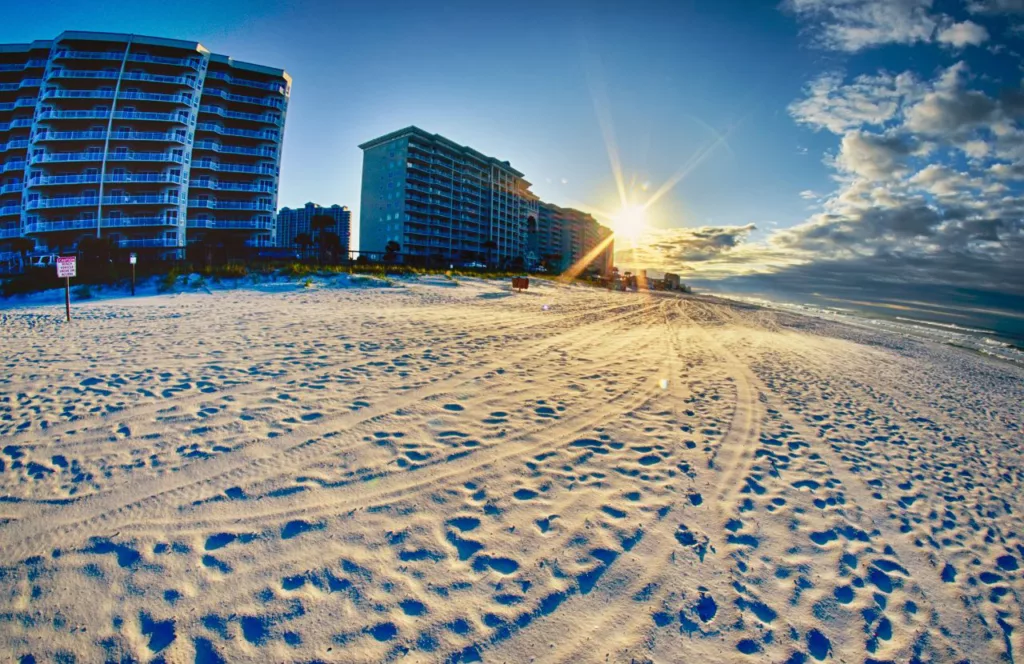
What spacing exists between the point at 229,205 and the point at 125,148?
12.2 metres

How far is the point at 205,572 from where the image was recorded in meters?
2.77

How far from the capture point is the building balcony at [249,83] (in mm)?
52875

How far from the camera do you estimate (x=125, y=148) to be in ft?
156

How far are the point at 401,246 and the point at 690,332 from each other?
65.8 metres

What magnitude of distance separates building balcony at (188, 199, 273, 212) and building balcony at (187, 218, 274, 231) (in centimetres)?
165

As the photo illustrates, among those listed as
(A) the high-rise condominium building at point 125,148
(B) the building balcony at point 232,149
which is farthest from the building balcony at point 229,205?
(B) the building balcony at point 232,149

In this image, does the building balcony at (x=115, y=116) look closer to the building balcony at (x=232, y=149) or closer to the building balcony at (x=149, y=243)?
the building balcony at (x=232, y=149)

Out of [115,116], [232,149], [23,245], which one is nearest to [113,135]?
[115,116]

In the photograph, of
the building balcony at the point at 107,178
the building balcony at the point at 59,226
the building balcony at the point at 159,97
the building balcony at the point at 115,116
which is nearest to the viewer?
the building balcony at the point at 59,226

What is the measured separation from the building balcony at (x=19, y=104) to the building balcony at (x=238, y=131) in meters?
18.3

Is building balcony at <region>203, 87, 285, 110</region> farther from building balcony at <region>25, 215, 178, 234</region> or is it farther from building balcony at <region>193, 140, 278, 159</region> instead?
building balcony at <region>25, 215, 178, 234</region>

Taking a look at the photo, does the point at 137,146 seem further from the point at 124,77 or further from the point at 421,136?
the point at 421,136

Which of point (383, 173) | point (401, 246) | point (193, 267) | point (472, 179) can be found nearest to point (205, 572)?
point (193, 267)

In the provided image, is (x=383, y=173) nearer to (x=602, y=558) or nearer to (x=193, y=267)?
(x=193, y=267)
